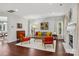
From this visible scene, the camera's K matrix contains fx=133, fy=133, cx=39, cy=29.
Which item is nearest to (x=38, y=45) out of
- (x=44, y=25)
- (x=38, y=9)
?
(x=44, y=25)

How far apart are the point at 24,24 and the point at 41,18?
1.79 ft

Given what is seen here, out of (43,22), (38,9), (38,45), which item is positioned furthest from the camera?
(38,45)

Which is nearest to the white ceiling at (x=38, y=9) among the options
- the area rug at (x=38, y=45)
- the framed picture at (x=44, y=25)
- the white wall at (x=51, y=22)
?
Result: the white wall at (x=51, y=22)

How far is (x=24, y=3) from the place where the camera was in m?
2.96

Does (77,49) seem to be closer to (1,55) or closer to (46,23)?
(46,23)

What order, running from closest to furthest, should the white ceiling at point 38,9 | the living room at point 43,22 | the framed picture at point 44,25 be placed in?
the white ceiling at point 38,9 < the living room at point 43,22 < the framed picture at point 44,25

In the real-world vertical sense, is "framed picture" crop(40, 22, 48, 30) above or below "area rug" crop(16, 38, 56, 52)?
above

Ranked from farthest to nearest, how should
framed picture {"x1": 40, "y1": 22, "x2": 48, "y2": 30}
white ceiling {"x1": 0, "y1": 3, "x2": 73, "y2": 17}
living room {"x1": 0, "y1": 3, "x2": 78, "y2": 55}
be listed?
framed picture {"x1": 40, "y1": 22, "x2": 48, "y2": 30}
living room {"x1": 0, "y1": 3, "x2": 78, "y2": 55}
white ceiling {"x1": 0, "y1": 3, "x2": 73, "y2": 17}

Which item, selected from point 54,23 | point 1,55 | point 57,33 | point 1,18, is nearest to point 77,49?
point 57,33

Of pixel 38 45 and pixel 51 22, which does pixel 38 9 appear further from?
pixel 38 45

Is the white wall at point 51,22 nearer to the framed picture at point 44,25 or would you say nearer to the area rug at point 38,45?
the framed picture at point 44,25

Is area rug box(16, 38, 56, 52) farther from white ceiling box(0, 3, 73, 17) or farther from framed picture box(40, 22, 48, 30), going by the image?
white ceiling box(0, 3, 73, 17)

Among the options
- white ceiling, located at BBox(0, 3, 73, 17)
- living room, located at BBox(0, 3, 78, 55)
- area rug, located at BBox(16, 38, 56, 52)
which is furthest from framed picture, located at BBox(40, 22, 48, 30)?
area rug, located at BBox(16, 38, 56, 52)

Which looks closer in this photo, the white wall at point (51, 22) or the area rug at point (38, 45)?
the white wall at point (51, 22)
